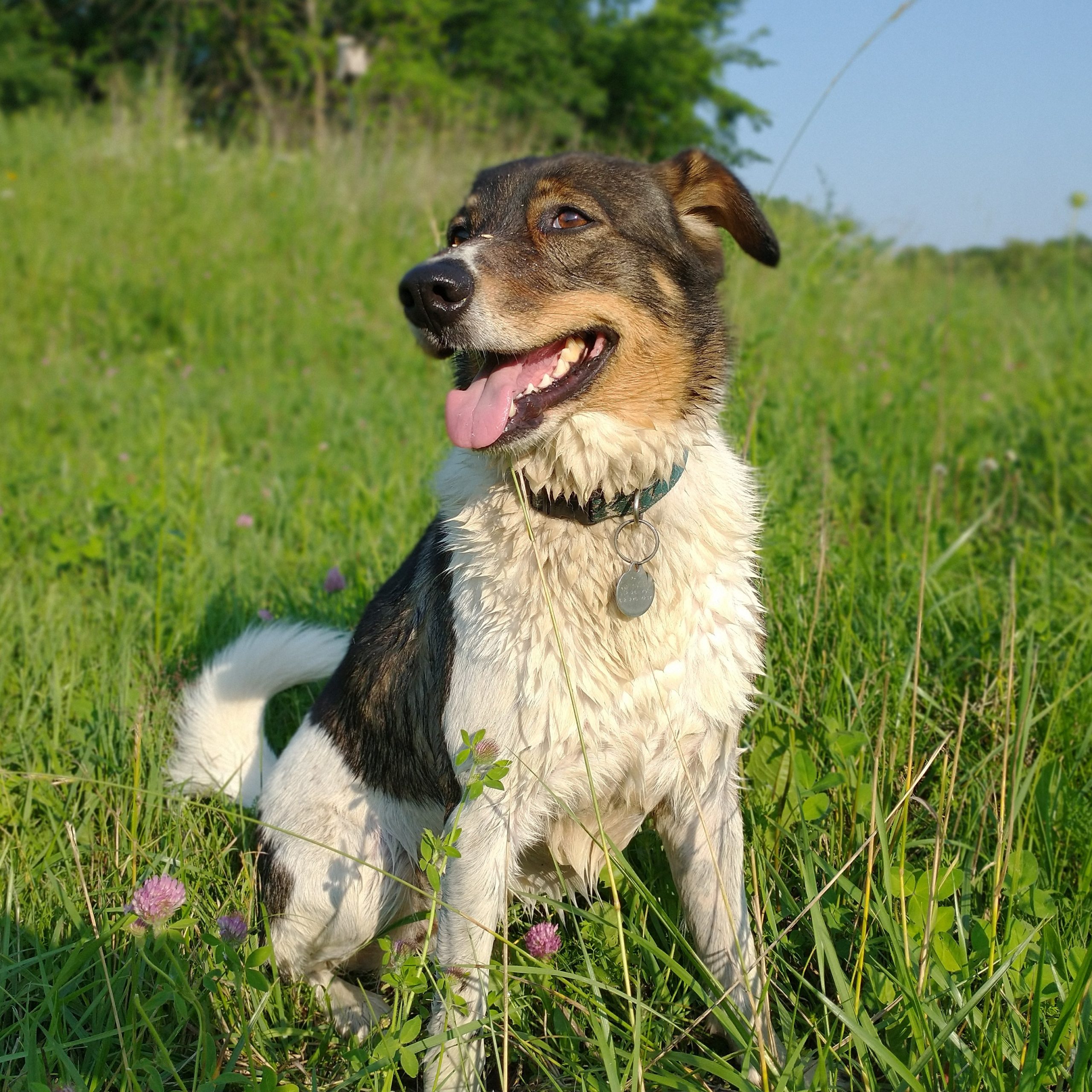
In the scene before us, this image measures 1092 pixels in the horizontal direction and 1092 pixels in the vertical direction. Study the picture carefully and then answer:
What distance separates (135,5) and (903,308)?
2386cm

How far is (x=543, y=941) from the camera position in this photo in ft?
6.56

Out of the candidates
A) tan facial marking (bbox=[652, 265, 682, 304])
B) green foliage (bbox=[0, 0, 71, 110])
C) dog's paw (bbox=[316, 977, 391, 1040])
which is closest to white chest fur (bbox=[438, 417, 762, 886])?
tan facial marking (bbox=[652, 265, 682, 304])

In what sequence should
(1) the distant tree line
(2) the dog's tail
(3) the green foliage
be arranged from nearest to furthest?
1. (2) the dog's tail
2. (1) the distant tree line
3. (3) the green foliage

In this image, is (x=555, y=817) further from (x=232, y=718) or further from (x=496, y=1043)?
(x=232, y=718)

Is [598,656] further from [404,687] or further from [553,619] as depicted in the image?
[404,687]

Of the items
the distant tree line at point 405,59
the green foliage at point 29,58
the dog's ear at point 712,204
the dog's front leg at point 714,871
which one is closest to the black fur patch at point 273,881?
the dog's front leg at point 714,871

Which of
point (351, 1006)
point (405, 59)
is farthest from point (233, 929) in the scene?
point (405, 59)

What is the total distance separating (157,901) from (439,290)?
4.38 feet

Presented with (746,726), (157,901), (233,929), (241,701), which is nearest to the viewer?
(157,901)

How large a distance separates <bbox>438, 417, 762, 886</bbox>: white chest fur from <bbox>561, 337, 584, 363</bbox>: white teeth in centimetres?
33

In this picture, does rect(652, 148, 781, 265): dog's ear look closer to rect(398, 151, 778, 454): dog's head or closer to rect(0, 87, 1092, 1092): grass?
rect(398, 151, 778, 454): dog's head

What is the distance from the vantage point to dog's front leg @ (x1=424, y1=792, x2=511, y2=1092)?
186 cm

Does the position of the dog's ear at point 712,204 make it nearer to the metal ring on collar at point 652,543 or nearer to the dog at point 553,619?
the dog at point 553,619

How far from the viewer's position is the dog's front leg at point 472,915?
1.86 m
